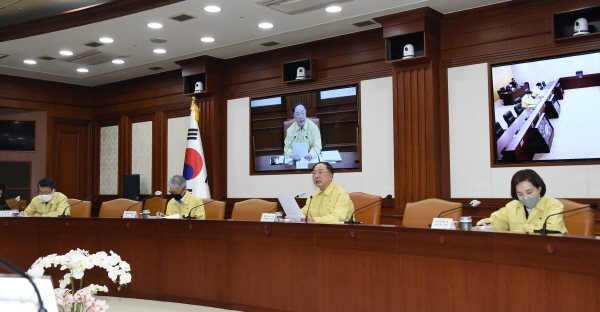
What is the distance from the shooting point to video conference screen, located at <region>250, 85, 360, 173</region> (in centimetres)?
646

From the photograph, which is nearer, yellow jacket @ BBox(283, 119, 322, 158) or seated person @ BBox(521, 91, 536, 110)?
seated person @ BBox(521, 91, 536, 110)

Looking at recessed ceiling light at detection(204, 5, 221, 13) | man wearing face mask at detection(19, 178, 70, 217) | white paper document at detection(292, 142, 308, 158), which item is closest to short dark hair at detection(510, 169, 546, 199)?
recessed ceiling light at detection(204, 5, 221, 13)

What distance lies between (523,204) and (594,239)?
3.60ft

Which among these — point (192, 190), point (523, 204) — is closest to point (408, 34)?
point (523, 204)

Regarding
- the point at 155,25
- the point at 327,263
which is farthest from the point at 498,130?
the point at 155,25

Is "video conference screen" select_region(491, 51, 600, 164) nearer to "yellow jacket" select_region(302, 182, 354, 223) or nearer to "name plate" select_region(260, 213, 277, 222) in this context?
"yellow jacket" select_region(302, 182, 354, 223)

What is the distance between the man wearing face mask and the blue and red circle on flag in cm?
161

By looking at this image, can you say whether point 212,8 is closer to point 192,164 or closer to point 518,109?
point 192,164

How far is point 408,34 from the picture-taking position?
575 centimetres

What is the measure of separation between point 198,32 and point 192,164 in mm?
1852

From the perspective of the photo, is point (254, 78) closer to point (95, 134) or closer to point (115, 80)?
point (115, 80)

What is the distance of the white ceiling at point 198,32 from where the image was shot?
545cm

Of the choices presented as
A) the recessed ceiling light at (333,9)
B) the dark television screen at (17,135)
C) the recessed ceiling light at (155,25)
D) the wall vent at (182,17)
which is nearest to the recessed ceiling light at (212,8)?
the wall vent at (182,17)

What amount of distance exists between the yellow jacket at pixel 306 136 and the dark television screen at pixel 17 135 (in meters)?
4.47
